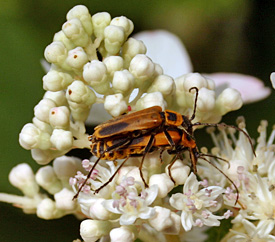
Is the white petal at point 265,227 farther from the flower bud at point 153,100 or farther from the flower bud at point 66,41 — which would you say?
the flower bud at point 66,41

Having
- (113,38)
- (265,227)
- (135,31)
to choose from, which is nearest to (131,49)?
(113,38)

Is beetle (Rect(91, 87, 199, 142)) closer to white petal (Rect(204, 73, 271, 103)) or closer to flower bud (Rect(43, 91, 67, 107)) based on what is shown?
flower bud (Rect(43, 91, 67, 107))

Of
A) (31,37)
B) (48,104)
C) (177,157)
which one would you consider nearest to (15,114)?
(31,37)

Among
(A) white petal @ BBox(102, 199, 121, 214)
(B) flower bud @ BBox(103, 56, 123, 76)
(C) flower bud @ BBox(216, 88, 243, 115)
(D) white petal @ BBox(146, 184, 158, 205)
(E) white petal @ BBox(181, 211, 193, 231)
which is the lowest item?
(E) white petal @ BBox(181, 211, 193, 231)

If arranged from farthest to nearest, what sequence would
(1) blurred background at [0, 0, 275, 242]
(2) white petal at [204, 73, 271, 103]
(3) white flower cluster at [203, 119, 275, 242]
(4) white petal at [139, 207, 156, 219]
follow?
1. (1) blurred background at [0, 0, 275, 242]
2. (2) white petal at [204, 73, 271, 103]
3. (3) white flower cluster at [203, 119, 275, 242]
4. (4) white petal at [139, 207, 156, 219]

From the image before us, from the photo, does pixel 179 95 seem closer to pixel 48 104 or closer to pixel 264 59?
pixel 48 104

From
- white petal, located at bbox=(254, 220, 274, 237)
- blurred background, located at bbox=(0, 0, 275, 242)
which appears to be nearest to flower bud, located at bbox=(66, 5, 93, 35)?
white petal, located at bbox=(254, 220, 274, 237)

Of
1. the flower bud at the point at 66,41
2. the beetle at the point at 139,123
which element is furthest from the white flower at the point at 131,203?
the flower bud at the point at 66,41
